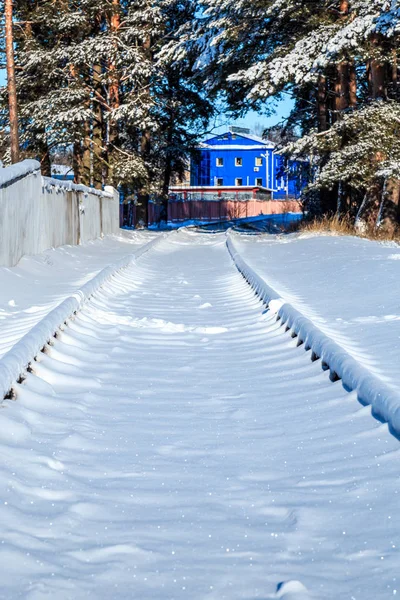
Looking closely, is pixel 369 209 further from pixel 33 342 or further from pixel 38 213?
pixel 33 342

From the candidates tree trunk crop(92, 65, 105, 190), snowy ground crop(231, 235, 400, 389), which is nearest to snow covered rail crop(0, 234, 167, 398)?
snowy ground crop(231, 235, 400, 389)

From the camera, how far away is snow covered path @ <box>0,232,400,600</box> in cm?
244

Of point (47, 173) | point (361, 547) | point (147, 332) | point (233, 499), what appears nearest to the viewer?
point (361, 547)

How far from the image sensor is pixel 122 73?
34.0 m

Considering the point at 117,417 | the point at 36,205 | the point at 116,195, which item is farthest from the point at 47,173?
the point at 117,417

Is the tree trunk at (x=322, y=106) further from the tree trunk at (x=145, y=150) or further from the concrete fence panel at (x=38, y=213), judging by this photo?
the concrete fence panel at (x=38, y=213)

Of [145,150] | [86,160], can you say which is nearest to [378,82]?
[86,160]

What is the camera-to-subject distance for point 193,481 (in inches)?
132

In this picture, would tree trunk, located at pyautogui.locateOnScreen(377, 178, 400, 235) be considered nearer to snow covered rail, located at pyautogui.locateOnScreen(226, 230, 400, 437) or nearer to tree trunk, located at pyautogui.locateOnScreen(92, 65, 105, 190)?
snow covered rail, located at pyautogui.locateOnScreen(226, 230, 400, 437)

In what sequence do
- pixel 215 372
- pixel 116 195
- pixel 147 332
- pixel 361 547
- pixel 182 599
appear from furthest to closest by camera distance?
pixel 116 195, pixel 147 332, pixel 215 372, pixel 361 547, pixel 182 599

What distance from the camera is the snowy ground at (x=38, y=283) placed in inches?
273

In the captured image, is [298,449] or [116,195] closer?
[298,449]

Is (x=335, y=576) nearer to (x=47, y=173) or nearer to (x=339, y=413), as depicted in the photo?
(x=339, y=413)

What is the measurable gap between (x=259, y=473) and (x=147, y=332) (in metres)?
3.77
